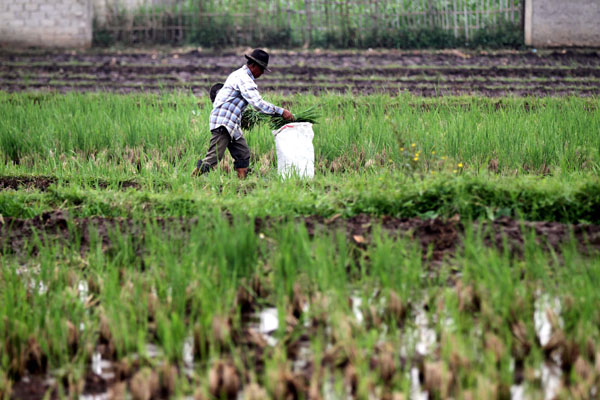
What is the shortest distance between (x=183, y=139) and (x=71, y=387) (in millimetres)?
4946

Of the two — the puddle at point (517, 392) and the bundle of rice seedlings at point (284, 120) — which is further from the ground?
the bundle of rice seedlings at point (284, 120)

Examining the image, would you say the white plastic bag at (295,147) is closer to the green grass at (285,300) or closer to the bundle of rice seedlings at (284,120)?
the bundle of rice seedlings at (284,120)

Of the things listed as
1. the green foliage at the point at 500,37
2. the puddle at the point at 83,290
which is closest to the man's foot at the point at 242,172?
the puddle at the point at 83,290

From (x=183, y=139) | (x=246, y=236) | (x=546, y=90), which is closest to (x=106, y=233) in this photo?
(x=246, y=236)

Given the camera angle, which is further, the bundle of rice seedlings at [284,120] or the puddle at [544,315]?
the bundle of rice seedlings at [284,120]

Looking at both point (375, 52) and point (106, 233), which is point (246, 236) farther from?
point (375, 52)

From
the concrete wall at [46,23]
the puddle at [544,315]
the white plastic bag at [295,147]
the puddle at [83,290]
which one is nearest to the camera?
the puddle at [544,315]

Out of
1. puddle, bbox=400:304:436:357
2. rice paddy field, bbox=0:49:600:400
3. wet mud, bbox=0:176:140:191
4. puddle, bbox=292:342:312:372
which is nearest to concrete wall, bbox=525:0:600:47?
rice paddy field, bbox=0:49:600:400

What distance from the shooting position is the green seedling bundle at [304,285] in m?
2.90

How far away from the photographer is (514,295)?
11.0 ft

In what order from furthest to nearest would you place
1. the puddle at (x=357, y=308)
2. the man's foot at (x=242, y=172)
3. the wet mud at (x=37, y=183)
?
the man's foot at (x=242, y=172) → the wet mud at (x=37, y=183) → the puddle at (x=357, y=308)

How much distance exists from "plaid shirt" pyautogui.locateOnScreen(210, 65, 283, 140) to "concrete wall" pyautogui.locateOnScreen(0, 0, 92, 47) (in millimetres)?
10931

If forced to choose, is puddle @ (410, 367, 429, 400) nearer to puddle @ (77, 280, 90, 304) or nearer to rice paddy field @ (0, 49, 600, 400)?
rice paddy field @ (0, 49, 600, 400)

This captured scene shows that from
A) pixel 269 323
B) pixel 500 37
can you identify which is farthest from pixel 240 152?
pixel 500 37
